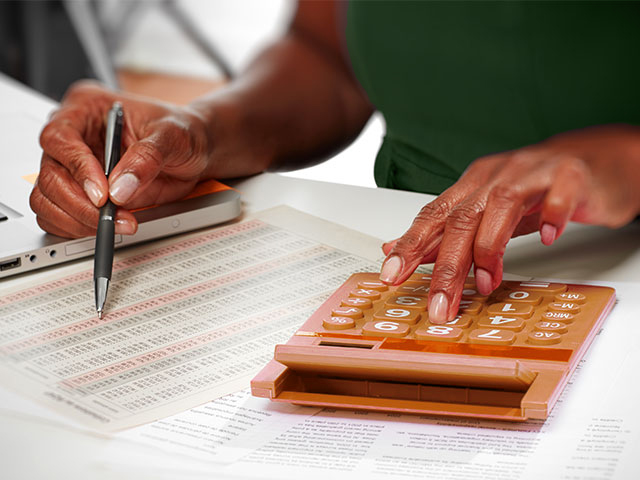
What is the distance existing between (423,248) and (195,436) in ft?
0.84

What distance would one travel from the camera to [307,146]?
1.23 metres

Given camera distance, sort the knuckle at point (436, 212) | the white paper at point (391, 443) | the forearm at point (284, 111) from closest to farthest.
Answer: the white paper at point (391, 443)
the knuckle at point (436, 212)
the forearm at point (284, 111)

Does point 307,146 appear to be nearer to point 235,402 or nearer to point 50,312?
point 50,312

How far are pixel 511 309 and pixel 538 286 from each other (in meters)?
0.06

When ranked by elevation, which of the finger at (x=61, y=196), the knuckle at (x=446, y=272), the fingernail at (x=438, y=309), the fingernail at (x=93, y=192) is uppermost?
the knuckle at (x=446, y=272)

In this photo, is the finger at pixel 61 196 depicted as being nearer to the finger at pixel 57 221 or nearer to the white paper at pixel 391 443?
the finger at pixel 57 221

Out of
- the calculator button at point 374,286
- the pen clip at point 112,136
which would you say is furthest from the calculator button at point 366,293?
the pen clip at point 112,136

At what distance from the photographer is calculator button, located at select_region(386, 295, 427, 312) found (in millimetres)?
636

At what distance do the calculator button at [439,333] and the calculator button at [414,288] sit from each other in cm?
8

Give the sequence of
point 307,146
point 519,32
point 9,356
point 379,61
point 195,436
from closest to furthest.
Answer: point 195,436 < point 9,356 < point 519,32 < point 379,61 < point 307,146

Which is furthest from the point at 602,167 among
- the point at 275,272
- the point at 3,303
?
the point at 3,303

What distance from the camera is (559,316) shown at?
2.00 ft

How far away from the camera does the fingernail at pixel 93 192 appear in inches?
31.7

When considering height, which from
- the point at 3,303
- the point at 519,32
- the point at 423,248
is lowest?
the point at 3,303
